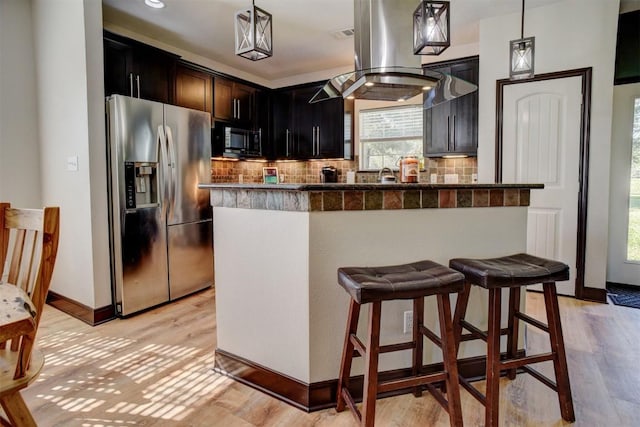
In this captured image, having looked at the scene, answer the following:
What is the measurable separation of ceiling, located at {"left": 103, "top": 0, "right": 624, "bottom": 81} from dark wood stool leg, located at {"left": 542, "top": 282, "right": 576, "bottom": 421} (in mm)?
2770

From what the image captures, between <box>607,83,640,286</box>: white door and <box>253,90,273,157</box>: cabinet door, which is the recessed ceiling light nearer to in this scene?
<box>253,90,273,157</box>: cabinet door

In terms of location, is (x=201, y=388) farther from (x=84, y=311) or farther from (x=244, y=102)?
(x=244, y=102)

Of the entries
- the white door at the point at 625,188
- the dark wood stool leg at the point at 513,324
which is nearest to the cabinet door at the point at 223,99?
the dark wood stool leg at the point at 513,324

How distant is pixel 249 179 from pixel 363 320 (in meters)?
3.80

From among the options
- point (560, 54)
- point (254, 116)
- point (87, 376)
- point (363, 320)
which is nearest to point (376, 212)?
point (363, 320)

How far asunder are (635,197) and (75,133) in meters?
5.24

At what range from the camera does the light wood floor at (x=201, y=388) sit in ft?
5.71

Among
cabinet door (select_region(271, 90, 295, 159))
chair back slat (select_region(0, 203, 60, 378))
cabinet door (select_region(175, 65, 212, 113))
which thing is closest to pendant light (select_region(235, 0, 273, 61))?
chair back slat (select_region(0, 203, 60, 378))

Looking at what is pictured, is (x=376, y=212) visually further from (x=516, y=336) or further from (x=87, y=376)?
(x=87, y=376)

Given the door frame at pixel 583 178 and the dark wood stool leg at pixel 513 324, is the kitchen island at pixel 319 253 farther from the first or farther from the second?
the door frame at pixel 583 178

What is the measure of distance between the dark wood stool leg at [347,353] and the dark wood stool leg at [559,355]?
877 mm

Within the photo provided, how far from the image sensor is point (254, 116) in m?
5.04

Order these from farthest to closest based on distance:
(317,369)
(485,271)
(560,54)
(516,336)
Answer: (560,54) < (516,336) < (317,369) < (485,271)

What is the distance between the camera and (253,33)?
193 centimetres
